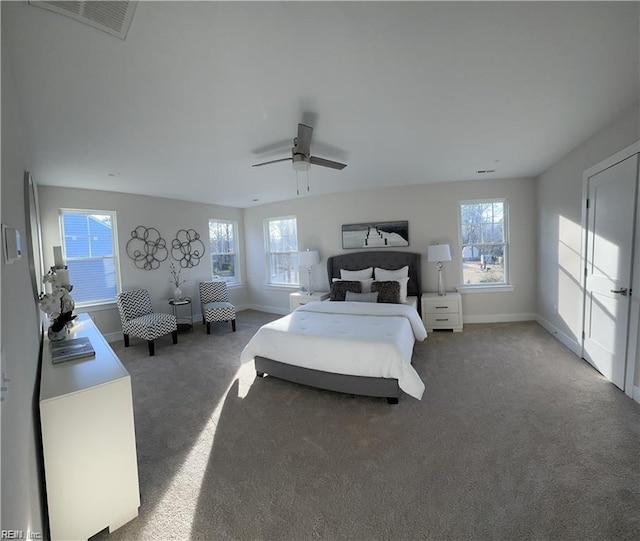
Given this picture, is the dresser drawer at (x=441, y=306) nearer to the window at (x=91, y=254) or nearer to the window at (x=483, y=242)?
the window at (x=483, y=242)

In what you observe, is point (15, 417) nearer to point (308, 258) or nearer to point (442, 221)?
point (308, 258)

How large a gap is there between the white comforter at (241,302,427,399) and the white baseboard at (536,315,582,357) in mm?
1787

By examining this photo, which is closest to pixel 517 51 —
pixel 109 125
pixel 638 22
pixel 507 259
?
pixel 638 22

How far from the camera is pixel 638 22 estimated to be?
1.51 meters

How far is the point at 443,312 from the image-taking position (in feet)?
15.2

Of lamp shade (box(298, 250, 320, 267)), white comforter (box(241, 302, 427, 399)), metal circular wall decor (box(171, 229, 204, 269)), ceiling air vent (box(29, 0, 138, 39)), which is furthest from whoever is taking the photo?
metal circular wall decor (box(171, 229, 204, 269))

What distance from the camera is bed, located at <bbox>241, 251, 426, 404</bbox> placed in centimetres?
256

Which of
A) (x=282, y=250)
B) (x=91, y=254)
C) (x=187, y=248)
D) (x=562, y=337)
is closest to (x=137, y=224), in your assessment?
(x=91, y=254)

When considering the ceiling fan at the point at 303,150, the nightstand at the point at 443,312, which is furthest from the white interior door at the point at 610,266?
the ceiling fan at the point at 303,150

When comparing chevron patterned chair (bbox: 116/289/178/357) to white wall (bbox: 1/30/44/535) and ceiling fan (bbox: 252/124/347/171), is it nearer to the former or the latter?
white wall (bbox: 1/30/44/535)

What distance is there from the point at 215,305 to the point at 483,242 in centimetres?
Result: 480

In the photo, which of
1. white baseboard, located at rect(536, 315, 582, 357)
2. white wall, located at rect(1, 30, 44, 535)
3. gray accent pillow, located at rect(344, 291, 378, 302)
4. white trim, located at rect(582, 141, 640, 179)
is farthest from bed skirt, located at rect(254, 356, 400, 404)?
white trim, located at rect(582, 141, 640, 179)

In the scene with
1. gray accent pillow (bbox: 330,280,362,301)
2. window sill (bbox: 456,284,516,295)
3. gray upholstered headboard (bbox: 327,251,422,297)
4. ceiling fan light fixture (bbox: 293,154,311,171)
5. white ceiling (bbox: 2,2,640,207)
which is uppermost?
white ceiling (bbox: 2,2,640,207)

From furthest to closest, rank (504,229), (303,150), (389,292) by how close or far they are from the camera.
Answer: (504,229), (389,292), (303,150)
